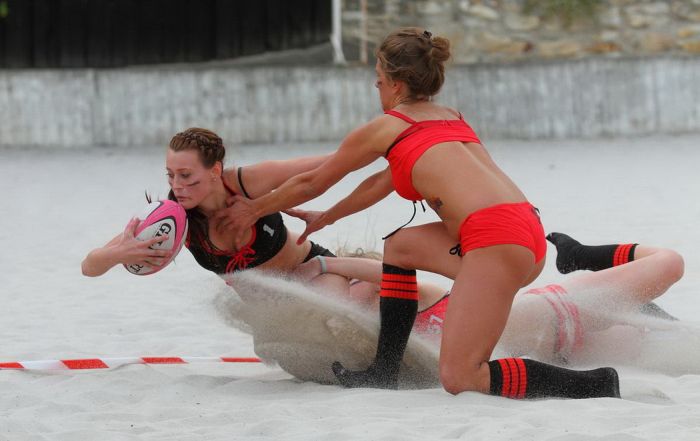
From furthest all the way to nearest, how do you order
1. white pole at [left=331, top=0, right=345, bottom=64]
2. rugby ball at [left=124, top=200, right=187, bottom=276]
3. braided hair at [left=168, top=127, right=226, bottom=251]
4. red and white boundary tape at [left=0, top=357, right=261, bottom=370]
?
white pole at [left=331, top=0, right=345, bottom=64]
red and white boundary tape at [left=0, top=357, right=261, bottom=370]
braided hair at [left=168, top=127, right=226, bottom=251]
rugby ball at [left=124, top=200, right=187, bottom=276]

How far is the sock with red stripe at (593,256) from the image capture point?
5.45 m

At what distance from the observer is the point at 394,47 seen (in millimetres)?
4574

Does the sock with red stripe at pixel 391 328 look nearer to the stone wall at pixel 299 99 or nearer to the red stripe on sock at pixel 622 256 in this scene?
the red stripe on sock at pixel 622 256

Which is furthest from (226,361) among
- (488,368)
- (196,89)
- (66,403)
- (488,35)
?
(488,35)

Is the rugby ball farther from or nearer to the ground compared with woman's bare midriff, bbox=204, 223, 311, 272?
farther from the ground

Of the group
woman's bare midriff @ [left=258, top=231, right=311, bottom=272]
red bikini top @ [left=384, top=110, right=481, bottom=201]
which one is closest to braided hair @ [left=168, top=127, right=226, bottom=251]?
woman's bare midriff @ [left=258, top=231, right=311, bottom=272]

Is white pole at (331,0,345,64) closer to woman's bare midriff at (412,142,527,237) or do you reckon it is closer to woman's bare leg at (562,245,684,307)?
woman's bare leg at (562,245,684,307)

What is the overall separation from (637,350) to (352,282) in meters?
1.25

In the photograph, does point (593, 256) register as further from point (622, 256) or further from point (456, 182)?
point (456, 182)

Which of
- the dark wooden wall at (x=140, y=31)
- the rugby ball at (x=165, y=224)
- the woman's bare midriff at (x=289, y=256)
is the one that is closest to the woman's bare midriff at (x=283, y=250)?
the woman's bare midriff at (x=289, y=256)

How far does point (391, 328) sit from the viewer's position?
4.74 metres

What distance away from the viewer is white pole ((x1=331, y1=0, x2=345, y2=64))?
16.0 meters

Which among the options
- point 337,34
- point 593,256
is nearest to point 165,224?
point 593,256

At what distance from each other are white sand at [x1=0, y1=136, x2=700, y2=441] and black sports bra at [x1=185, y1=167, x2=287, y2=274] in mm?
207
